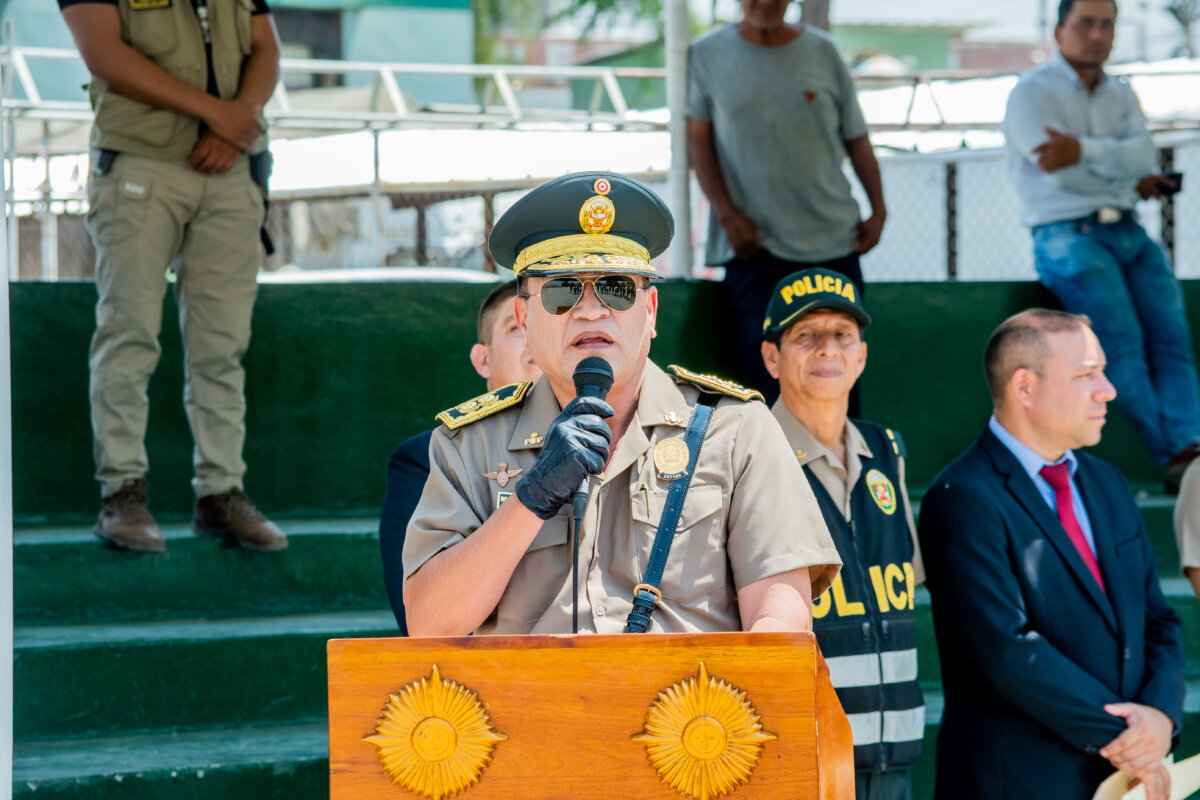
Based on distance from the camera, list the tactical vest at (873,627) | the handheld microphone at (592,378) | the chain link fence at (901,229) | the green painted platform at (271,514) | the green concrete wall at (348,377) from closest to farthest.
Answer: the handheld microphone at (592,378) → the tactical vest at (873,627) → the green painted platform at (271,514) → the green concrete wall at (348,377) → the chain link fence at (901,229)

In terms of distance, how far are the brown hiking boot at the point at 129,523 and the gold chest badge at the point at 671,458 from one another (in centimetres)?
269

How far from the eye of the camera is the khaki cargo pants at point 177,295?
13.8 ft

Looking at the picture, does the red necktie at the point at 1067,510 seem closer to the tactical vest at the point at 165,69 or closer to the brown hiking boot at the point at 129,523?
the brown hiking boot at the point at 129,523

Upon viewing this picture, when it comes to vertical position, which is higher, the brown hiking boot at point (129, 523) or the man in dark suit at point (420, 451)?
the man in dark suit at point (420, 451)

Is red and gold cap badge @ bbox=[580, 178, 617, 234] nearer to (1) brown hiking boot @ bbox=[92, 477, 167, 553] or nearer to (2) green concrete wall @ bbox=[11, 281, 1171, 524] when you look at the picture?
(1) brown hiking boot @ bbox=[92, 477, 167, 553]

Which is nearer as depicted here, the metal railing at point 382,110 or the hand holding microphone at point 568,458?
the hand holding microphone at point 568,458

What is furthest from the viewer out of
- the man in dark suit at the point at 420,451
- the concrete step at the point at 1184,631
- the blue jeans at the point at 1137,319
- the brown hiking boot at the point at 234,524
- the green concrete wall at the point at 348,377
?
the blue jeans at the point at 1137,319

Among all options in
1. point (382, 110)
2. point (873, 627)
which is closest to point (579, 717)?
point (873, 627)

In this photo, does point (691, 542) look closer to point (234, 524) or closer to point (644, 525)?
point (644, 525)

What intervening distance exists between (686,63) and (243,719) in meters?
2.91

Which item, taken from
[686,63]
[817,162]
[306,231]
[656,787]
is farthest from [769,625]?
[306,231]

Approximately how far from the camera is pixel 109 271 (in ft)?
13.9

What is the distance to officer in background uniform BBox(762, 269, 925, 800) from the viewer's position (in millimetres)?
2986

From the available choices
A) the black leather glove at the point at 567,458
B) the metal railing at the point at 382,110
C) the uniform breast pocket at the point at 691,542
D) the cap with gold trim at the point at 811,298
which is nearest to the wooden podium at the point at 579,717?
the black leather glove at the point at 567,458
